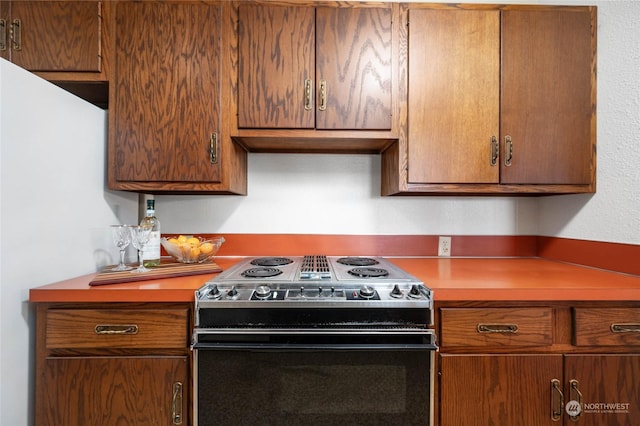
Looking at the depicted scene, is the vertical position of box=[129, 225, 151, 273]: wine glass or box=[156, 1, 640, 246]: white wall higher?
box=[156, 1, 640, 246]: white wall

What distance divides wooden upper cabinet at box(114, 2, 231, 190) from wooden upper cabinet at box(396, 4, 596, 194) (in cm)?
91

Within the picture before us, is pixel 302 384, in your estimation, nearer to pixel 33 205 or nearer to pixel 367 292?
pixel 367 292

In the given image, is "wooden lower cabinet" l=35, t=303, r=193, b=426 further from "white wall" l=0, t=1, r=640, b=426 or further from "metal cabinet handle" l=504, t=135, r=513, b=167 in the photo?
"metal cabinet handle" l=504, t=135, r=513, b=167

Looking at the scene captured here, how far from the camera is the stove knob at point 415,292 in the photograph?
1120 millimetres

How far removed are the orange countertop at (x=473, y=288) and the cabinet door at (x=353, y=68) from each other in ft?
2.53

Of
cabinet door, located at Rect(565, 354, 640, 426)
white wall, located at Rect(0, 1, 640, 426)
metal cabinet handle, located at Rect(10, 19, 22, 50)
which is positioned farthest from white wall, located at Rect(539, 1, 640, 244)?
metal cabinet handle, located at Rect(10, 19, 22, 50)

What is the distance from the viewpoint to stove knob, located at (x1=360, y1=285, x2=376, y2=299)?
44.0 inches

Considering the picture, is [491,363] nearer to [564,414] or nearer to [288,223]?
[564,414]

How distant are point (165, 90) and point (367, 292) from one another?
125cm

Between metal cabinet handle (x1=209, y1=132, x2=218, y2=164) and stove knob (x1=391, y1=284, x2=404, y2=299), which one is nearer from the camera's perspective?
stove knob (x1=391, y1=284, x2=404, y2=299)

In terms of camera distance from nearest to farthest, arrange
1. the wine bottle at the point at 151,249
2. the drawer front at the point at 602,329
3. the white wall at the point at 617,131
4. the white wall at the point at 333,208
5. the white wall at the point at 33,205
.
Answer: the white wall at the point at 33,205 < the drawer front at the point at 602,329 < the white wall at the point at 617,131 < the wine bottle at the point at 151,249 < the white wall at the point at 333,208

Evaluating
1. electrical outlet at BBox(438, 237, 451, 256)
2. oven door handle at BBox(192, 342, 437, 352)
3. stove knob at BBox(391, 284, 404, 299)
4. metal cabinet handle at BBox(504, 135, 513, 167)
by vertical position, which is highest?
metal cabinet handle at BBox(504, 135, 513, 167)

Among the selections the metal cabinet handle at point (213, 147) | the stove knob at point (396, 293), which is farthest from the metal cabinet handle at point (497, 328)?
the metal cabinet handle at point (213, 147)

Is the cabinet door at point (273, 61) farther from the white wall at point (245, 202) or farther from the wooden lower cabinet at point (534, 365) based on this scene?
the wooden lower cabinet at point (534, 365)
